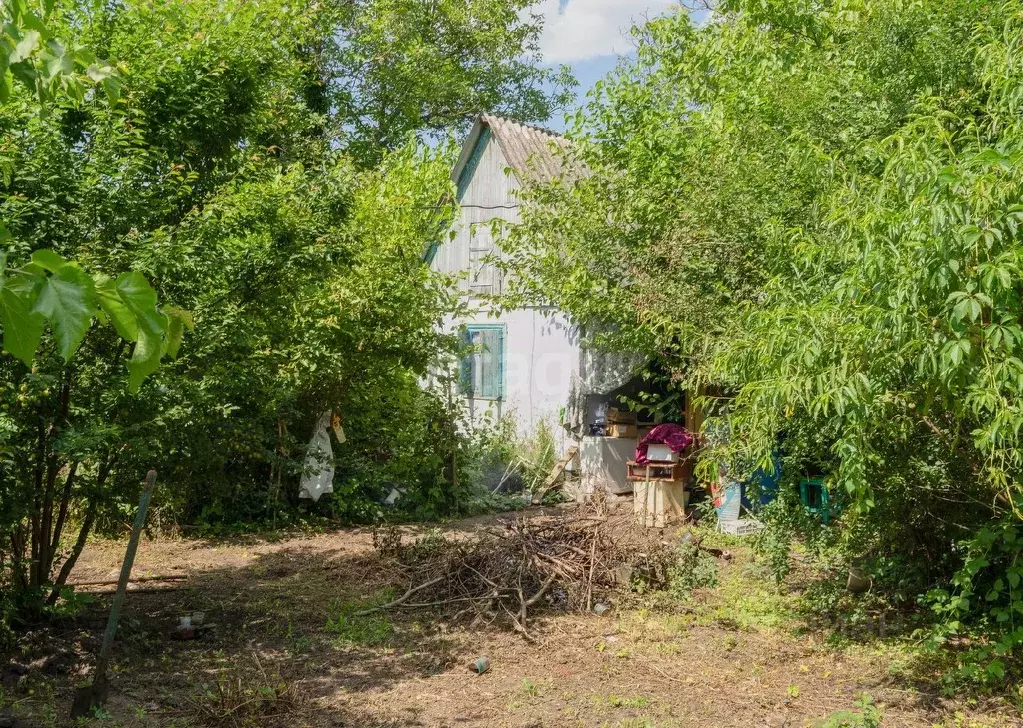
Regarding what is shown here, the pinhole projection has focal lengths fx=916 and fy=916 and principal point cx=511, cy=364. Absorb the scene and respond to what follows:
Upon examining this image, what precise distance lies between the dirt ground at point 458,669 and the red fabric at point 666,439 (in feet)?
9.32

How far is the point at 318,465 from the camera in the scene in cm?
1166

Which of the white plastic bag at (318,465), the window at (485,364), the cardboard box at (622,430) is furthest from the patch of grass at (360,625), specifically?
the window at (485,364)

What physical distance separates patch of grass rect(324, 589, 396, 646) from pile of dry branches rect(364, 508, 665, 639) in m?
0.14

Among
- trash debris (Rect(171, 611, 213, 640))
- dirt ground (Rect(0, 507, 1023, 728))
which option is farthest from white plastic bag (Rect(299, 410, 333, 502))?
trash debris (Rect(171, 611, 213, 640))

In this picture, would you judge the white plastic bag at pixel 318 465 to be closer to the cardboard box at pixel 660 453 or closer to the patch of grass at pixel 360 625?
the patch of grass at pixel 360 625

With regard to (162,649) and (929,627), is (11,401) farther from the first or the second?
(929,627)

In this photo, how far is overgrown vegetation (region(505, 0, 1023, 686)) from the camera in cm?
424

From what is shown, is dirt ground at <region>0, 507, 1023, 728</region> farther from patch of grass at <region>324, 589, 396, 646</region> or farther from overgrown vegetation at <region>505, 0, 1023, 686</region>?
overgrown vegetation at <region>505, 0, 1023, 686</region>

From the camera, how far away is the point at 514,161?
15.3 metres

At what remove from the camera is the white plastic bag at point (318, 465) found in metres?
11.5

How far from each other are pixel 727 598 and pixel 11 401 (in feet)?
19.1

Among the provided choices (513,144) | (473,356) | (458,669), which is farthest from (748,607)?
(513,144)

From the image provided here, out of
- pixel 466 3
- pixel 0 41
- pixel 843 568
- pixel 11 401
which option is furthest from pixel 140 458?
pixel 466 3

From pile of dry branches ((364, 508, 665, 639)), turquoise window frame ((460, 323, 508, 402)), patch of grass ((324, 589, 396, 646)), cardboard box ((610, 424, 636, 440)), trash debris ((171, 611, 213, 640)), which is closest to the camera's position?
trash debris ((171, 611, 213, 640))
